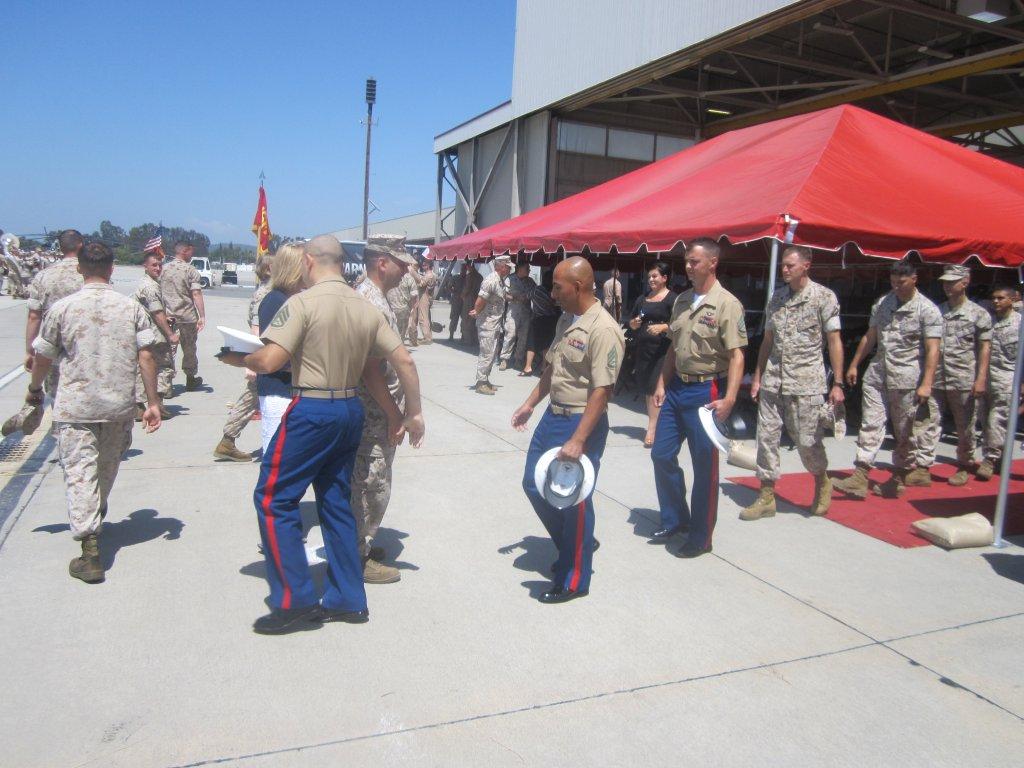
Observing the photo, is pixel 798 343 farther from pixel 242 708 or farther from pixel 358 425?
pixel 242 708

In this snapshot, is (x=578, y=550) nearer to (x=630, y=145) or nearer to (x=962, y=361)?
(x=962, y=361)

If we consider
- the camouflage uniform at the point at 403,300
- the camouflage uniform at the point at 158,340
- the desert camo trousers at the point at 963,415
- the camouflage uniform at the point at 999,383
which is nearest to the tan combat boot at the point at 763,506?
the desert camo trousers at the point at 963,415

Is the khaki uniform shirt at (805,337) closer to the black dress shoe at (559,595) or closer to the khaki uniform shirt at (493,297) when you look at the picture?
the black dress shoe at (559,595)

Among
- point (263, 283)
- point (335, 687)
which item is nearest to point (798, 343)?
point (335, 687)

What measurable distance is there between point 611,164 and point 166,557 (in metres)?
19.0

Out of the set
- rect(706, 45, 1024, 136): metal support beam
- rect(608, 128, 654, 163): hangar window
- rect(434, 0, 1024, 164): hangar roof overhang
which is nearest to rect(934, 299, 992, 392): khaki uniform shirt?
rect(434, 0, 1024, 164): hangar roof overhang

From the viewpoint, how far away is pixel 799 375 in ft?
17.4

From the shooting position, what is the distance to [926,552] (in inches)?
195

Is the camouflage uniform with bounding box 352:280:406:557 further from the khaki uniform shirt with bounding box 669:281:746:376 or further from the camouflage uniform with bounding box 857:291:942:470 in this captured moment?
the camouflage uniform with bounding box 857:291:942:470

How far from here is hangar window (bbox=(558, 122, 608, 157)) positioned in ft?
67.5

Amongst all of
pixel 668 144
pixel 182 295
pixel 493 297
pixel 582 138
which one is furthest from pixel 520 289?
pixel 668 144

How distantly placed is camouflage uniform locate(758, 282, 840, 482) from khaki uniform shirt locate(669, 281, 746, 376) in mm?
901

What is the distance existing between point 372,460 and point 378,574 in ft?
2.00

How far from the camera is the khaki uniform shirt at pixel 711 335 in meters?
4.55
